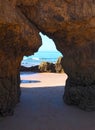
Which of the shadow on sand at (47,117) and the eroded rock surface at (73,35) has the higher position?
the eroded rock surface at (73,35)

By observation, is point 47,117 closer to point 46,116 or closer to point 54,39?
point 46,116

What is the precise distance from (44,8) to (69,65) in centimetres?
234

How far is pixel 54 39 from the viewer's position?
10.2 m

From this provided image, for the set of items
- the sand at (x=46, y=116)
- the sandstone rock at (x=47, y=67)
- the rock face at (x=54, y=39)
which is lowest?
the sandstone rock at (x=47, y=67)

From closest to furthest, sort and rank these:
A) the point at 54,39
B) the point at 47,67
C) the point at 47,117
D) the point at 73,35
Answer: the point at 47,117
the point at 73,35
the point at 54,39
the point at 47,67

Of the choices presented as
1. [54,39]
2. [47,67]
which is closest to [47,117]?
[54,39]

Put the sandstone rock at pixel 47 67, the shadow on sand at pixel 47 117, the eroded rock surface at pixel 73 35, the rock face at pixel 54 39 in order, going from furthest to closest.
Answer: the sandstone rock at pixel 47 67 → the eroded rock surface at pixel 73 35 → the shadow on sand at pixel 47 117 → the rock face at pixel 54 39

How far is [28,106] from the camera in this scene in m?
10.1

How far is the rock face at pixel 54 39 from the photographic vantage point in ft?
26.0

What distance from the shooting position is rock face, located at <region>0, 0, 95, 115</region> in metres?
7.92

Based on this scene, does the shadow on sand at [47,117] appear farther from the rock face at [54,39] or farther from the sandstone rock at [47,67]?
the sandstone rock at [47,67]

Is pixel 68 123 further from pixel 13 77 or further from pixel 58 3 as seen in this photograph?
pixel 58 3

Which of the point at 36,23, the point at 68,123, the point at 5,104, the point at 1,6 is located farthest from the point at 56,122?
the point at 1,6

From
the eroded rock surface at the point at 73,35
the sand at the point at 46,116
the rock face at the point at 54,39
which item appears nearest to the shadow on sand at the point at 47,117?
the sand at the point at 46,116
